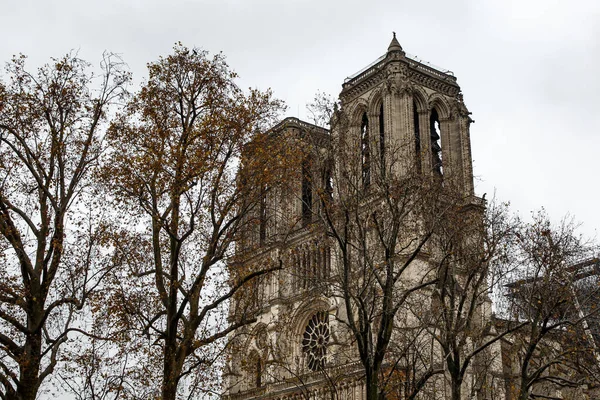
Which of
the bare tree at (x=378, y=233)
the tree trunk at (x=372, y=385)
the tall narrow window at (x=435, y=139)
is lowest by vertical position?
the tree trunk at (x=372, y=385)

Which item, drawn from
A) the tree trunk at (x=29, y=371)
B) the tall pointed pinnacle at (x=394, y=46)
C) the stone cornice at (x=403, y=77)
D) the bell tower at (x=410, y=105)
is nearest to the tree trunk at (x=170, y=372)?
the tree trunk at (x=29, y=371)

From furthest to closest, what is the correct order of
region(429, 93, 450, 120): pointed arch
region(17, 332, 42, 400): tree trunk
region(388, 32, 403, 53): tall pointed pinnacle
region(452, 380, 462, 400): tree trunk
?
region(429, 93, 450, 120): pointed arch
region(388, 32, 403, 53): tall pointed pinnacle
region(452, 380, 462, 400): tree trunk
region(17, 332, 42, 400): tree trunk

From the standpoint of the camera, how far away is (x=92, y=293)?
15750 millimetres

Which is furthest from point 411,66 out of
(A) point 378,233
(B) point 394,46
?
(A) point 378,233

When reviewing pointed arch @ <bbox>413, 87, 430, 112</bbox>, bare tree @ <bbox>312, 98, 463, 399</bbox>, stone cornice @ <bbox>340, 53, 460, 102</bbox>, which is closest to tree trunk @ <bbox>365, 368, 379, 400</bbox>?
bare tree @ <bbox>312, 98, 463, 399</bbox>

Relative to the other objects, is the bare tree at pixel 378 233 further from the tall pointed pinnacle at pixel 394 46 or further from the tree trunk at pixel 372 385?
the tall pointed pinnacle at pixel 394 46

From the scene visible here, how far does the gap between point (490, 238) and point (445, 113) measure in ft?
81.3

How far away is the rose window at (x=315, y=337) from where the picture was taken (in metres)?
37.2

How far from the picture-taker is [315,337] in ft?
126

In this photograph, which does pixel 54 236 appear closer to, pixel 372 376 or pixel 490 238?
pixel 372 376

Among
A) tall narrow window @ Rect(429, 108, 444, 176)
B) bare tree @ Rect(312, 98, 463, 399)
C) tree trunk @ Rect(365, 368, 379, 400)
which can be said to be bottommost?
tree trunk @ Rect(365, 368, 379, 400)

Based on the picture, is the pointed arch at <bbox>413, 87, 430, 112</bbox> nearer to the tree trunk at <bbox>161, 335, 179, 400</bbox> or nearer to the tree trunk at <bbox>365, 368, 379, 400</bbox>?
the tree trunk at <bbox>365, 368, 379, 400</bbox>

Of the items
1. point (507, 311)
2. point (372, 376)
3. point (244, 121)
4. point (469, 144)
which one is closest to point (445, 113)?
point (469, 144)

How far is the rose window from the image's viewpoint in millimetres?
37250
